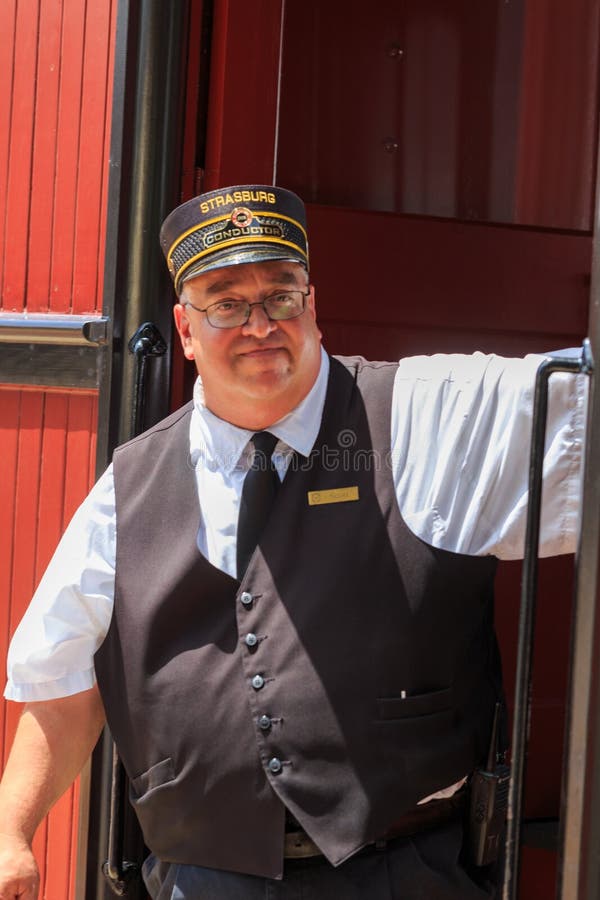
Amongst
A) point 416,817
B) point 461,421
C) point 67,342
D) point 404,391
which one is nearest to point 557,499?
point 461,421

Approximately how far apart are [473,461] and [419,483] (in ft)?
0.28

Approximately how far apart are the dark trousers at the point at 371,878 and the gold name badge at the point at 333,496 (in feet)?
1.69

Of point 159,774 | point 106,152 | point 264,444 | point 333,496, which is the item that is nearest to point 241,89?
point 106,152

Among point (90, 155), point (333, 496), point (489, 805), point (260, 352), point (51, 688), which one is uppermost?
point (90, 155)

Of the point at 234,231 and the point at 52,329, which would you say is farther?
the point at 52,329

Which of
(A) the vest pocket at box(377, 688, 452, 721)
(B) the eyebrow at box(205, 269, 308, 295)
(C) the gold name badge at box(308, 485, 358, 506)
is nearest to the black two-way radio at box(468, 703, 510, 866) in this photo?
(A) the vest pocket at box(377, 688, 452, 721)

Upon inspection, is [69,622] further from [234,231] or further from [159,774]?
[234,231]

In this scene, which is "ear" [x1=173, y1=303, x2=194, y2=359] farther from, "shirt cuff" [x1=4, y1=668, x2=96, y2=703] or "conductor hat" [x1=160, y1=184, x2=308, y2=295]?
"shirt cuff" [x1=4, y1=668, x2=96, y2=703]

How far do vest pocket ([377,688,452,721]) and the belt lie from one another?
152mm

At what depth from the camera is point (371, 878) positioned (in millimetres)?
1574

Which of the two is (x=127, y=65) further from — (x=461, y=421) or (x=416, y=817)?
(x=416, y=817)

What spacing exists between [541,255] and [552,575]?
30.7 inches

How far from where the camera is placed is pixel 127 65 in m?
2.09

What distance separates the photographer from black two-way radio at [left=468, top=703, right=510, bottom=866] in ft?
5.32
